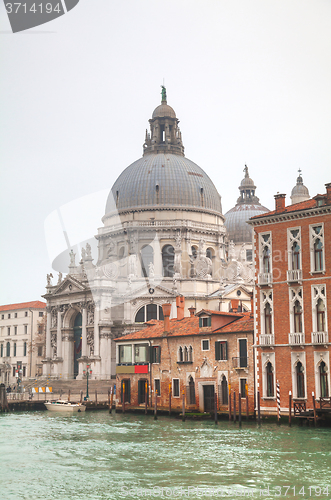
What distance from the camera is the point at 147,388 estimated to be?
130ft

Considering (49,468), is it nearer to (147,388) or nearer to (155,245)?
(147,388)

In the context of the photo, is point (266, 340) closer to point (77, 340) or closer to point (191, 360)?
point (191, 360)

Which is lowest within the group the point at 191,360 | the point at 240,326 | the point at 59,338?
the point at 191,360

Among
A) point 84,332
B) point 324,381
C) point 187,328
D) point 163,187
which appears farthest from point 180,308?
point 163,187

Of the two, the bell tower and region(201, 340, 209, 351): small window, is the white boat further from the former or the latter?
the bell tower

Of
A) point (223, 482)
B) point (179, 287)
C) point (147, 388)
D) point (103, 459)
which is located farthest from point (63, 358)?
point (223, 482)

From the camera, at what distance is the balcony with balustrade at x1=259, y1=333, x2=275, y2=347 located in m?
31.5

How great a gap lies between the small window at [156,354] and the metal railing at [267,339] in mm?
9520

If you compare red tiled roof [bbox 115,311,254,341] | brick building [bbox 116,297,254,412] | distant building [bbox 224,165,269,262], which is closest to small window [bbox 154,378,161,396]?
brick building [bbox 116,297,254,412]

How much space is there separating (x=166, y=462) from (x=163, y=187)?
47.6 m

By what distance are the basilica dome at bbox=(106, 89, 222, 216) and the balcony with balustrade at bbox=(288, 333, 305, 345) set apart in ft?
122

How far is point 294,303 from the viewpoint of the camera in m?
31.0

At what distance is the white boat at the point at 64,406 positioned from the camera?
4397 centimetres

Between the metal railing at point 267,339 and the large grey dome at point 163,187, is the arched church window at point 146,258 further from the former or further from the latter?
the metal railing at point 267,339
